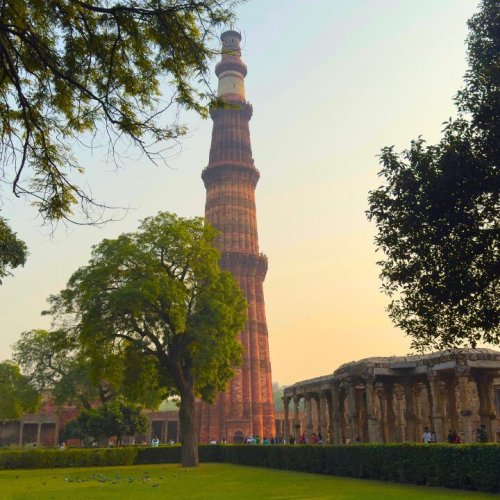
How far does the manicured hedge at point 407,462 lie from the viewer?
15.7m

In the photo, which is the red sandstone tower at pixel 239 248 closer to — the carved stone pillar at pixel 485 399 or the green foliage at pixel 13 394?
the green foliage at pixel 13 394

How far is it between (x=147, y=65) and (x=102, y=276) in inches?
838

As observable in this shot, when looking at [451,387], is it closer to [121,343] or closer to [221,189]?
[121,343]

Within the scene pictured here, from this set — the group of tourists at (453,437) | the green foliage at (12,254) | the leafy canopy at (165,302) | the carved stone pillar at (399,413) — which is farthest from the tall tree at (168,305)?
the carved stone pillar at (399,413)

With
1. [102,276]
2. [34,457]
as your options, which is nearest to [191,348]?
[102,276]

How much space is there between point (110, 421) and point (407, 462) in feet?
100

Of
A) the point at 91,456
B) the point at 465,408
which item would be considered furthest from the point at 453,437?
the point at 91,456

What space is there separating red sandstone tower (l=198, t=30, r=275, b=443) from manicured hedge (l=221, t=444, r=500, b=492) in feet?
92.2

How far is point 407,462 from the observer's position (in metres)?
18.7

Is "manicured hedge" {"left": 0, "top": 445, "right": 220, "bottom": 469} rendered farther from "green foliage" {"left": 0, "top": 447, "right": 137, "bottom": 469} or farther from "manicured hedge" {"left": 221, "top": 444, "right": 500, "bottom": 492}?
"manicured hedge" {"left": 221, "top": 444, "right": 500, "bottom": 492}

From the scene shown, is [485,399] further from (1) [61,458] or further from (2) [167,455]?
(1) [61,458]

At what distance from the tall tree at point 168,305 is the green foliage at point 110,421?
15.2 metres

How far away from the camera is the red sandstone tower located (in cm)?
5538

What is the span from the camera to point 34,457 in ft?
110
